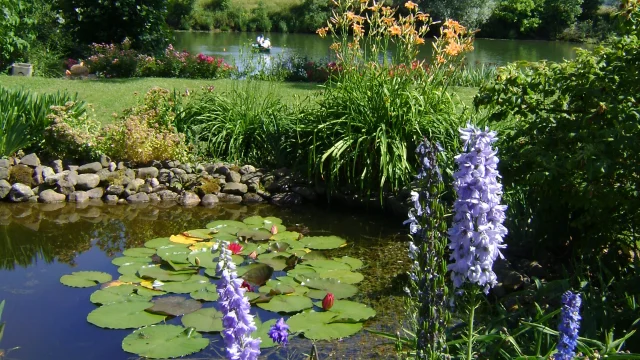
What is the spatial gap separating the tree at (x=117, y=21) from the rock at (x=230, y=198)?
9179 millimetres

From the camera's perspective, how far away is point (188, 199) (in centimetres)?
736

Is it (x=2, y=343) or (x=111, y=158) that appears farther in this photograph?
(x=111, y=158)

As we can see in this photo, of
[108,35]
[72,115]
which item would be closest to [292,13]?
[108,35]

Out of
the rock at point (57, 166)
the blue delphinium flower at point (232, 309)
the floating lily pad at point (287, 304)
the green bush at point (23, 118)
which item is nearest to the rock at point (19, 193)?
the rock at point (57, 166)

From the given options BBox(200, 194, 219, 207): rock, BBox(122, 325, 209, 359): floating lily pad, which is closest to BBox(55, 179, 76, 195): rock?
BBox(200, 194, 219, 207): rock

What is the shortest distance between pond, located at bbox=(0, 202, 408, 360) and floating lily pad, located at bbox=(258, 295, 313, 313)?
8 centimetres

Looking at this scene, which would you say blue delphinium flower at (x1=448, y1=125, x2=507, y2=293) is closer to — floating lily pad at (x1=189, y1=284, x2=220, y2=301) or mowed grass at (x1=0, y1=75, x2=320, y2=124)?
floating lily pad at (x1=189, y1=284, x2=220, y2=301)

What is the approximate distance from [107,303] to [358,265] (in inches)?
80.5

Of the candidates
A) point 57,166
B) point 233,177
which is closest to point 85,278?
point 233,177

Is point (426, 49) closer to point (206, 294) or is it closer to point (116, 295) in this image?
point (206, 294)

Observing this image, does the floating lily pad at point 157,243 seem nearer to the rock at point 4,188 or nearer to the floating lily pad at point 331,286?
the floating lily pad at point 331,286

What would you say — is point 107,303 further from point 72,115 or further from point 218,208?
point 72,115

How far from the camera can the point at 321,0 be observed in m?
38.6

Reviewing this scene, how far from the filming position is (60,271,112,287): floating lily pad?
5094 millimetres
